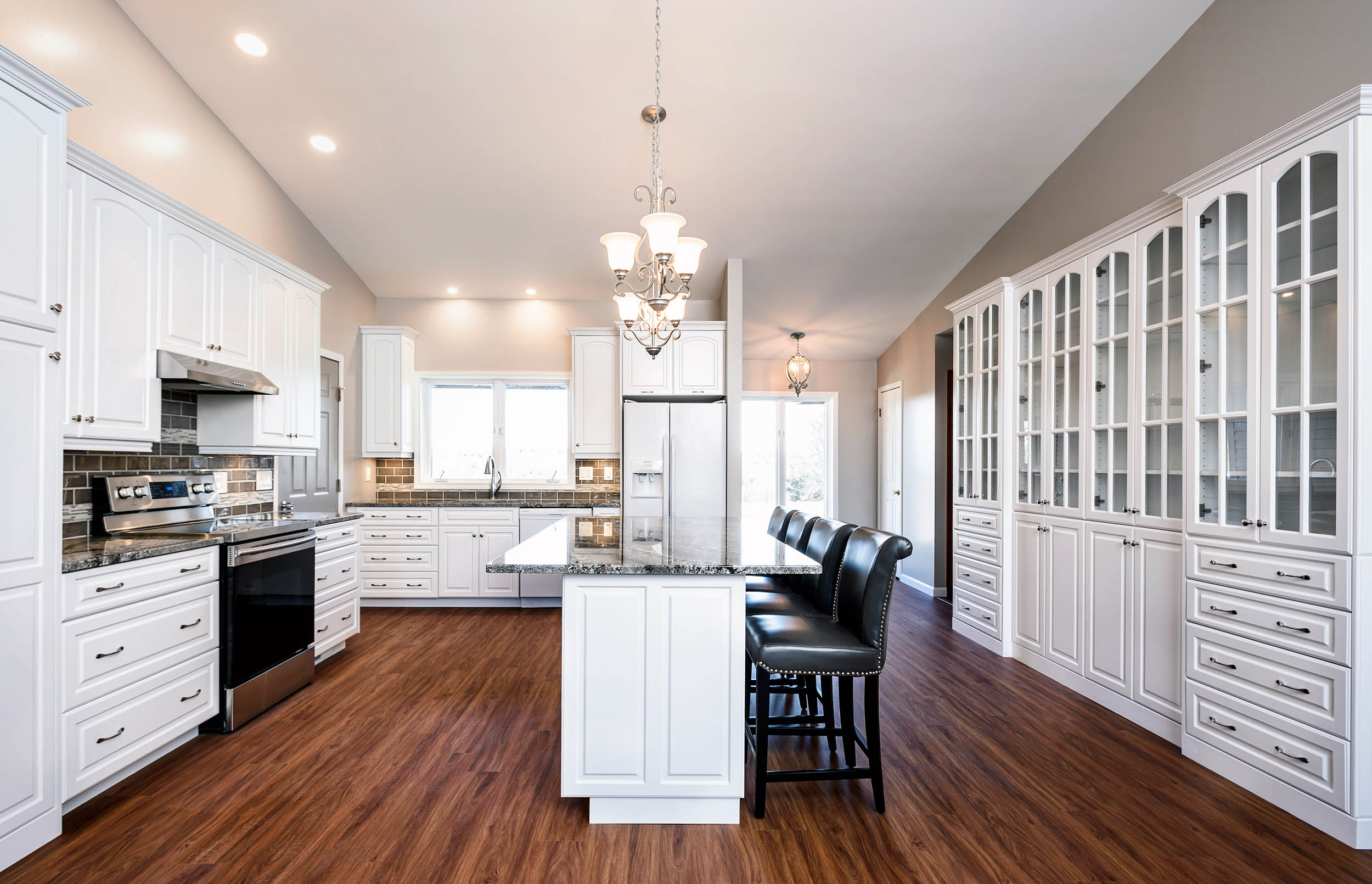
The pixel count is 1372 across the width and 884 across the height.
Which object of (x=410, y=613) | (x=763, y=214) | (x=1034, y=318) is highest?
(x=763, y=214)

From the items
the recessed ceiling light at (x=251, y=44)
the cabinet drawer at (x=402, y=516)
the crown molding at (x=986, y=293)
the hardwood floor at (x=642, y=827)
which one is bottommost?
the hardwood floor at (x=642, y=827)

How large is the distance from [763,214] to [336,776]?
13.4 feet

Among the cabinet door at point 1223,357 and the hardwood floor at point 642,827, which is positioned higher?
the cabinet door at point 1223,357

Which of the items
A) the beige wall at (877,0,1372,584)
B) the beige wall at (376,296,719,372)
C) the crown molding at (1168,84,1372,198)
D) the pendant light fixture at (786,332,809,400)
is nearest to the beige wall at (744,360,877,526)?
the pendant light fixture at (786,332,809,400)

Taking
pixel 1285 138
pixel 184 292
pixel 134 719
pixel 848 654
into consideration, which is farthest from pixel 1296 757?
pixel 184 292

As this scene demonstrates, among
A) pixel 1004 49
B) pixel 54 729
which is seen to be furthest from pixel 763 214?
pixel 54 729

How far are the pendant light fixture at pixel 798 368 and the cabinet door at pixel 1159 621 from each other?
12.8 feet

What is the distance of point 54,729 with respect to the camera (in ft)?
6.68

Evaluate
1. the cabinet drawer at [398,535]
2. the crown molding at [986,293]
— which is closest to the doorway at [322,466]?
the cabinet drawer at [398,535]

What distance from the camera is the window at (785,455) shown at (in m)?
7.41

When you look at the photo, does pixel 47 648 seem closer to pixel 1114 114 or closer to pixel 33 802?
pixel 33 802

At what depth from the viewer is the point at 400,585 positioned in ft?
17.1

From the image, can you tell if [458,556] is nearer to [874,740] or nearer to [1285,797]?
[874,740]

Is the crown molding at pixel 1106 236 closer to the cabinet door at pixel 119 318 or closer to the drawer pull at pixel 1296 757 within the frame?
the drawer pull at pixel 1296 757
